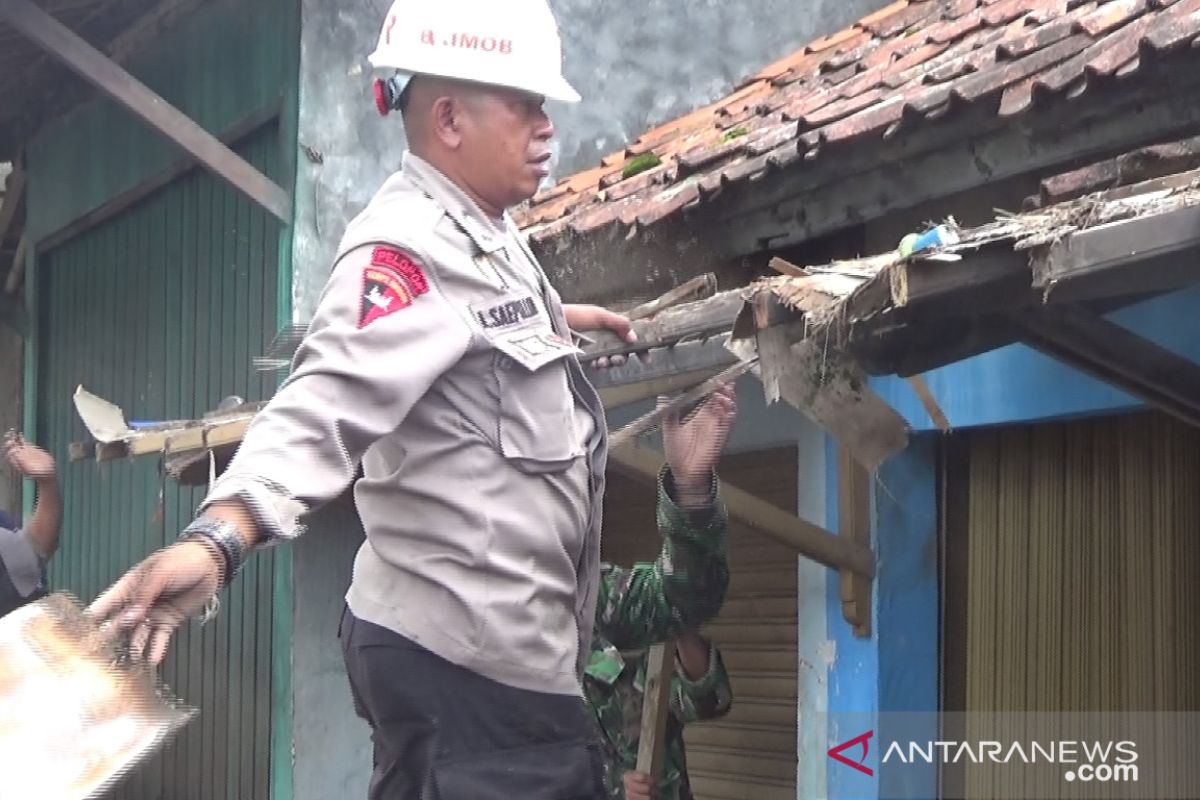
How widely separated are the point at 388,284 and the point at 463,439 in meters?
0.24

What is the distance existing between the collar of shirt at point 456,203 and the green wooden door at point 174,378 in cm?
439

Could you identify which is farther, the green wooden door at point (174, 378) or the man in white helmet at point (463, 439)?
the green wooden door at point (174, 378)

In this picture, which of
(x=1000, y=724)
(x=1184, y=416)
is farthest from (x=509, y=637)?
(x=1000, y=724)

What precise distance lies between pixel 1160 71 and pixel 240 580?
5.06m

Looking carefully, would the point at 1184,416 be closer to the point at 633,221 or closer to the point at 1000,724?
the point at 1000,724

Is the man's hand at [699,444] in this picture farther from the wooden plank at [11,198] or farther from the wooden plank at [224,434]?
the wooden plank at [11,198]

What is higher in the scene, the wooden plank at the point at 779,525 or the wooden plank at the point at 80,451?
the wooden plank at the point at 80,451

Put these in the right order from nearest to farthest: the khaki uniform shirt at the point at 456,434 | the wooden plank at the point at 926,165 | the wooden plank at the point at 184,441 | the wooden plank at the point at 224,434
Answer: the khaki uniform shirt at the point at 456,434 < the wooden plank at the point at 926,165 < the wooden plank at the point at 224,434 < the wooden plank at the point at 184,441

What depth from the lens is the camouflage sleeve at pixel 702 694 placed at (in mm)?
4820

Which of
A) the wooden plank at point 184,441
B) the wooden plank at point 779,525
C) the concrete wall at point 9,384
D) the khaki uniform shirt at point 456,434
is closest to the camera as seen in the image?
the khaki uniform shirt at point 456,434

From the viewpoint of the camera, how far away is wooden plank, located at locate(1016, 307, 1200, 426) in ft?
10.5

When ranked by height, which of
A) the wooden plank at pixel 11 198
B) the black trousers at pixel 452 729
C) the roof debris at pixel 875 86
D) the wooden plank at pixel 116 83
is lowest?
the black trousers at pixel 452 729

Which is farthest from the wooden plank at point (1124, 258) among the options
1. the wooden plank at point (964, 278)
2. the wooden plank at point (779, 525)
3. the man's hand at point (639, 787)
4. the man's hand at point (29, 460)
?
the man's hand at point (29, 460)

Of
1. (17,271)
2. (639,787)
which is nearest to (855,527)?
(639,787)
